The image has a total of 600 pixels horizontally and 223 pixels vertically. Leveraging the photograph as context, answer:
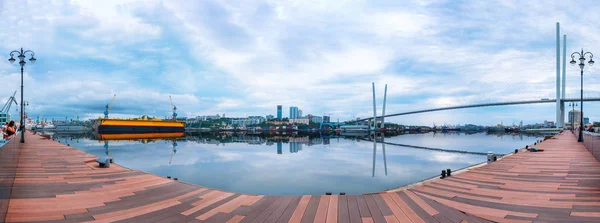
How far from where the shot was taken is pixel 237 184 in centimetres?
1314

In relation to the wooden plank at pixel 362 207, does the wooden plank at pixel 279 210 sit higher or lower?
lower

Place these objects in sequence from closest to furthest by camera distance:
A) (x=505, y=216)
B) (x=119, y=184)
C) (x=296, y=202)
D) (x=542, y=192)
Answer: (x=505, y=216) → (x=296, y=202) → (x=542, y=192) → (x=119, y=184)

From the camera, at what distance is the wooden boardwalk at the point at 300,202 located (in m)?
4.86

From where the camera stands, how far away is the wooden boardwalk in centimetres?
486

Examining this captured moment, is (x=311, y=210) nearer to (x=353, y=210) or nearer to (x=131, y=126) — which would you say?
(x=353, y=210)

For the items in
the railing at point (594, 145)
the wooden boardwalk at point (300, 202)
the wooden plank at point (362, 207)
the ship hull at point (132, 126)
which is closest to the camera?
the wooden boardwalk at point (300, 202)

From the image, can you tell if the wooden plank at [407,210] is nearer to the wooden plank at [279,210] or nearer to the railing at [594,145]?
the wooden plank at [279,210]

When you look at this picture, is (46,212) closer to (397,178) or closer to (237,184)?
(237,184)

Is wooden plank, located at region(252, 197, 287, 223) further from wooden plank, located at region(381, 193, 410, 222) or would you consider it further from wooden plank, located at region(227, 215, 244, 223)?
wooden plank, located at region(381, 193, 410, 222)

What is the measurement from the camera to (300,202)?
5816mm

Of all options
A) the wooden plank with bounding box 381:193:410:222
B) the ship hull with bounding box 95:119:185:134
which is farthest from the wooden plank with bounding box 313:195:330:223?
the ship hull with bounding box 95:119:185:134

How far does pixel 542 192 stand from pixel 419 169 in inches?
467

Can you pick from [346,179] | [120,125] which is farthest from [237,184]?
[120,125]

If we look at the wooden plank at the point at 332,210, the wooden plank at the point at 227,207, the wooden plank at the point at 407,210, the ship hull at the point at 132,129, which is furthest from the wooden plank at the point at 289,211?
the ship hull at the point at 132,129
